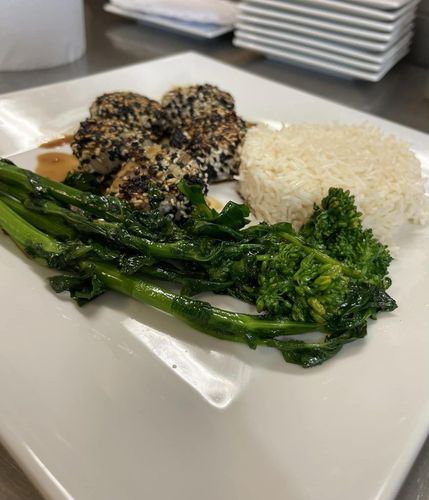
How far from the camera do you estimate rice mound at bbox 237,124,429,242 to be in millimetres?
2160

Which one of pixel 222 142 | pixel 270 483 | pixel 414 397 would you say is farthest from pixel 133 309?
pixel 222 142

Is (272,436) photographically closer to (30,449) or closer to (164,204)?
(30,449)

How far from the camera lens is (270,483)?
127 cm

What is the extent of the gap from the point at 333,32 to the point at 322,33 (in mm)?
80

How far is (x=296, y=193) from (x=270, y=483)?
4.10 feet

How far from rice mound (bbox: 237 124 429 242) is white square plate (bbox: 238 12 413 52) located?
4.32 ft

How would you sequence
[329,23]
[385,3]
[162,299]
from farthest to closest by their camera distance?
1. [329,23]
2. [385,3]
3. [162,299]

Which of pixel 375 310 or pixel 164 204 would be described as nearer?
pixel 375 310

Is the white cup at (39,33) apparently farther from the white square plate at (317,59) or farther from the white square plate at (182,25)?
the white square plate at (317,59)

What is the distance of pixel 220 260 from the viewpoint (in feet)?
5.72

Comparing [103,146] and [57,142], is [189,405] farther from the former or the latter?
[57,142]

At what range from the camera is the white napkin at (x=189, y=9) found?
14.2 ft

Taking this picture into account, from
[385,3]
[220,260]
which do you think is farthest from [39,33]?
[220,260]

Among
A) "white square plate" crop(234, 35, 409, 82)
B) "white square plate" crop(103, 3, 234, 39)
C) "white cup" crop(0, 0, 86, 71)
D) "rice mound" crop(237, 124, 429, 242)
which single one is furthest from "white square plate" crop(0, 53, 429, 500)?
"white square plate" crop(103, 3, 234, 39)
